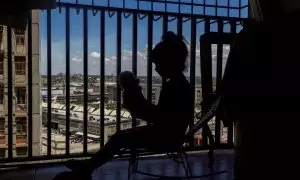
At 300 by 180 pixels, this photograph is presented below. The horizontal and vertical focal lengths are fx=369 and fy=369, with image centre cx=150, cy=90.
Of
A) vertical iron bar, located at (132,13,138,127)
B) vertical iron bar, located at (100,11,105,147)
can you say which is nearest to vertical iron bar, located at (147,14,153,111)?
vertical iron bar, located at (132,13,138,127)

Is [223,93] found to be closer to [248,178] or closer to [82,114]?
[248,178]

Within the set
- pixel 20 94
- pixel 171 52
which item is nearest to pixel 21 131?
pixel 20 94

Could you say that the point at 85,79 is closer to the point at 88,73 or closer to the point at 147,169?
the point at 88,73

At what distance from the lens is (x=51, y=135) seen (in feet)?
10.5

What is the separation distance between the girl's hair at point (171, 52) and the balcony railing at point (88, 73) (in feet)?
2.41

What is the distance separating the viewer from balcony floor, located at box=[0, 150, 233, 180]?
2.82 m

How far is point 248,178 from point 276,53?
65 centimetres

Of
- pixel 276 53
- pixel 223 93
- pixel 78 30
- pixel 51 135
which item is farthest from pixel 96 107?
pixel 276 53

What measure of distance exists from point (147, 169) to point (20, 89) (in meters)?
1.64

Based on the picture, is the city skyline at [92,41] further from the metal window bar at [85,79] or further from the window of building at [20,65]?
the window of building at [20,65]

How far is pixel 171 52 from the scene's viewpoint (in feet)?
7.90

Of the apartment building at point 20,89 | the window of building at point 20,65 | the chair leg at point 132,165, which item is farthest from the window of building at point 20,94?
the chair leg at point 132,165

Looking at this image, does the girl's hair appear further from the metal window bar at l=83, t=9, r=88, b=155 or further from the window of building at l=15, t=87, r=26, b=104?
the window of building at l=15, t=87, r=26, b=104

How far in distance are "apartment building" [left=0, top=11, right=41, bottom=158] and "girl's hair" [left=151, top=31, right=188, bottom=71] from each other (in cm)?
119
